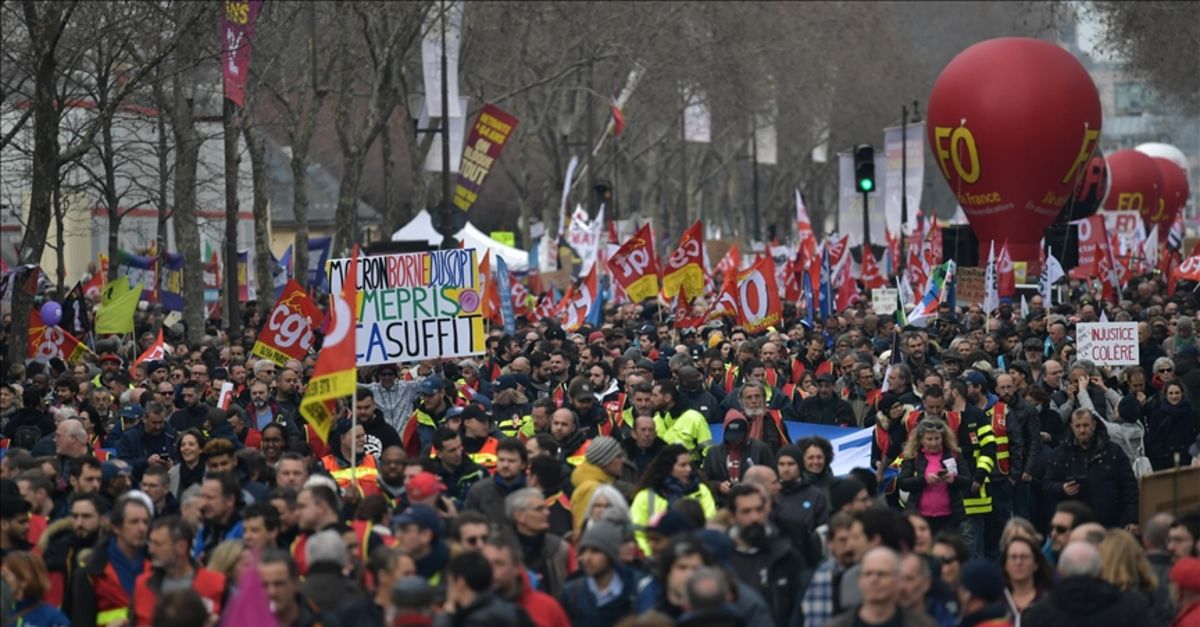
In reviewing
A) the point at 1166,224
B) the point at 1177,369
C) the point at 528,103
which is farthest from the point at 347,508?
the point at 1166,224

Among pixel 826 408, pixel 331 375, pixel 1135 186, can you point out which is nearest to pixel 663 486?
pixel 331 375

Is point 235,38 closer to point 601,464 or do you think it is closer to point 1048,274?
point 1048,274

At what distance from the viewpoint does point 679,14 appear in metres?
58.1

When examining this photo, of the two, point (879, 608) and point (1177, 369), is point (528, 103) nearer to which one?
point (1177, 369)

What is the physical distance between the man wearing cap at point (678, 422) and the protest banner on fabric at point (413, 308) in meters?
2.28

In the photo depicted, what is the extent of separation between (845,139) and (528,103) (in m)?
37.9

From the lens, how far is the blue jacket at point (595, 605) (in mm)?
9578

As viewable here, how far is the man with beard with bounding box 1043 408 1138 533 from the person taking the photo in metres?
14.5

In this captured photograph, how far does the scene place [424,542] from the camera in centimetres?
979

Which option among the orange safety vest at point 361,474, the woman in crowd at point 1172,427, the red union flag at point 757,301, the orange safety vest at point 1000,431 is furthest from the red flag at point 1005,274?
the orange safety vest at point 361,474

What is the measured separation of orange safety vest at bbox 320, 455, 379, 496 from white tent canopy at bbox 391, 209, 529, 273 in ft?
53.8

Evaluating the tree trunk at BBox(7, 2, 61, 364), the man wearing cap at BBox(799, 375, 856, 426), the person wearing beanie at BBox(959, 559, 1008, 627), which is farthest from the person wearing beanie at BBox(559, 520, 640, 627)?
the tree trunk at BBox(7, 2, 61, 364)

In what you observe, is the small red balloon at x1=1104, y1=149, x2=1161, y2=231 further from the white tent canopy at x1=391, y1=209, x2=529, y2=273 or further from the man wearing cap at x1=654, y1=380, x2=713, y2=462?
the man wearing cap at x1=654, y1=380, x2=713, y2=462

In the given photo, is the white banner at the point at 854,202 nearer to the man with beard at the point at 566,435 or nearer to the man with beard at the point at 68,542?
the man with beard at the point at 566,435
